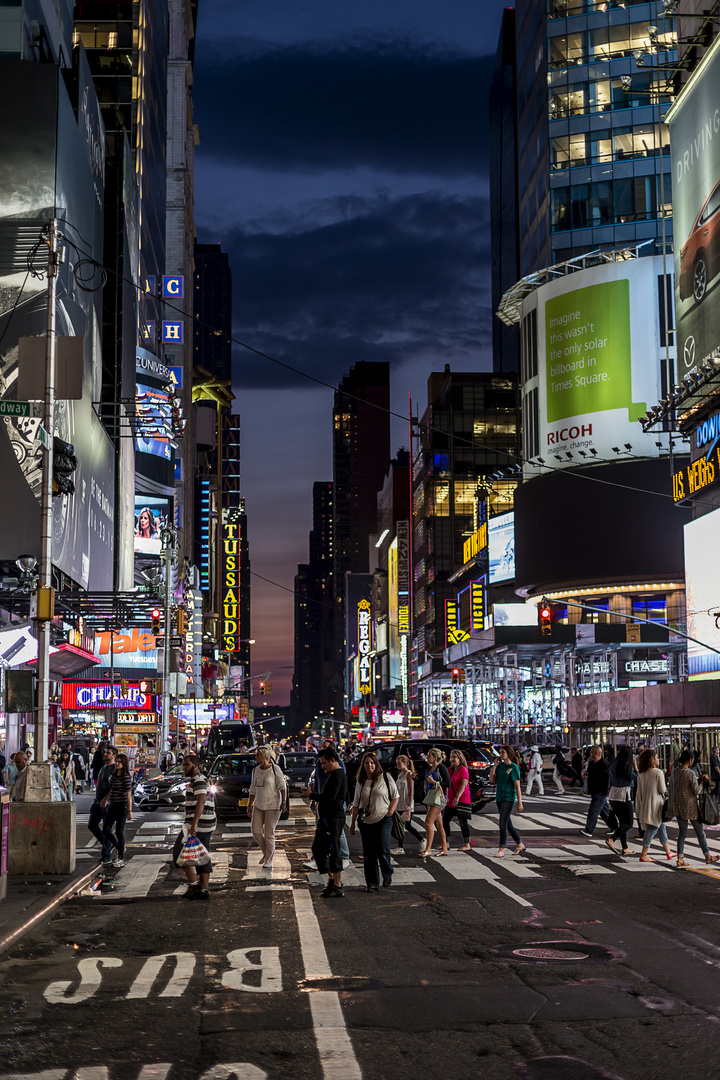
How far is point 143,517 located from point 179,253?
48.2 meters

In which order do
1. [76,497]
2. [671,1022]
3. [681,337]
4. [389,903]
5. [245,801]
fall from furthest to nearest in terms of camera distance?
[681,337], [76,497], [245,801], [389,903], [671,1022]

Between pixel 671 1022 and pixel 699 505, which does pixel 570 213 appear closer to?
pixel 699 505

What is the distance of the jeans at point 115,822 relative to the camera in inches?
754

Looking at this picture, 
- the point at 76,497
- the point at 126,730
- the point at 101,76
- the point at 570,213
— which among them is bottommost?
the point at 126,730

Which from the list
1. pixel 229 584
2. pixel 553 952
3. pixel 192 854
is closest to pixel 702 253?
pixel 192 854

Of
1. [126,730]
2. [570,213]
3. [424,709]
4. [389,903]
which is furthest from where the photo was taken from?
[424,709]

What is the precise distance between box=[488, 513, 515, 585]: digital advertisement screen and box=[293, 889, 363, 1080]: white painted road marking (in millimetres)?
78843

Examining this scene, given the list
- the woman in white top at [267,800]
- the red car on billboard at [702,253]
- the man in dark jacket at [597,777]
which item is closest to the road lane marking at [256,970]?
the woman in white top at [267,800]

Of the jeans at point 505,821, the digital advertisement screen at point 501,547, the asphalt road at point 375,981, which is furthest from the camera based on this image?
the digital advertisement screen at point 501,547

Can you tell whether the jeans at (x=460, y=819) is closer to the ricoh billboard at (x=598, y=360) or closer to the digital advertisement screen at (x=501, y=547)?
the ricoh billboard at (x=598, y=360)

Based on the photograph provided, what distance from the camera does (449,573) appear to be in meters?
140

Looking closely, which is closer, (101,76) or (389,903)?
(389,903)

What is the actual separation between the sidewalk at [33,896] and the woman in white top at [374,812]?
3.99 m

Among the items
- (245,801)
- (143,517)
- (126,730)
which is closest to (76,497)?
(245,801)
